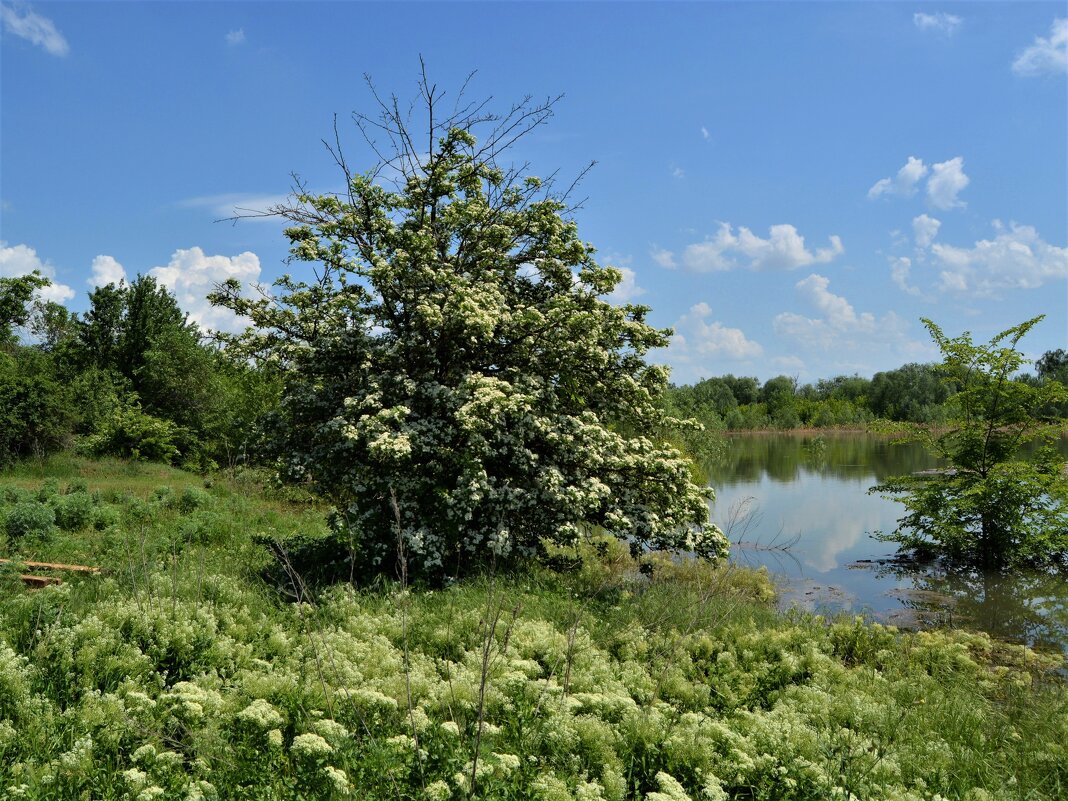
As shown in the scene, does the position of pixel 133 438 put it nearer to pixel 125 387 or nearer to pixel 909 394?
pixel 125 387

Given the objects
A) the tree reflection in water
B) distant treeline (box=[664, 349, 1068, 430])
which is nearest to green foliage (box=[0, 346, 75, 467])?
the tree reflection in water

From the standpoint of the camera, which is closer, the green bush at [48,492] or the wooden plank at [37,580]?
the wooden plank at [37,580]

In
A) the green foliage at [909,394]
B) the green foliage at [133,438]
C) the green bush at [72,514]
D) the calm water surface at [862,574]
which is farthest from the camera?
the green foliage at [909,394]

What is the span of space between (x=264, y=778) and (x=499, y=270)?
9.12 meters

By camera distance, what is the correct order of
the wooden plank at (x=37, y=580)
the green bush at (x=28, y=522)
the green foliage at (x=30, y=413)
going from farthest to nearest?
the green foliage at (x=30, y=413) → the green bush at (x=28, y=522) → the wooden plank at (x=37, y=580)

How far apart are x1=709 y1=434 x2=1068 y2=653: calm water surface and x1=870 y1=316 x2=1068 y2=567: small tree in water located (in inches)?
28.0

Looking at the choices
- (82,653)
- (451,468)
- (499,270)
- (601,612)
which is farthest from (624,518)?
(82,653)

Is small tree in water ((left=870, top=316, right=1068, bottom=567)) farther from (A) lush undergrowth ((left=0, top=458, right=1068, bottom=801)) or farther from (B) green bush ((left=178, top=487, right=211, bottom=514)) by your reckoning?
(B) green bush ((left=178, top=487, right=211, bottom=514))

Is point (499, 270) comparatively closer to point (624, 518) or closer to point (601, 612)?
point (624, 518)

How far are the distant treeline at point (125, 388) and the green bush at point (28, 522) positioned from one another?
30.4 feet

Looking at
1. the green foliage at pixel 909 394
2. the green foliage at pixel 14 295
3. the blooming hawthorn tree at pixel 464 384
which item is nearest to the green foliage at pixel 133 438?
the green foliage at pixel 14 295

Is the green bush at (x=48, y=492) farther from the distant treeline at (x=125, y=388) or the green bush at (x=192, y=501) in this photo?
the distant treeline at (x=125, y=388)

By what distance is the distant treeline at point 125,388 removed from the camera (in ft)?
79.5

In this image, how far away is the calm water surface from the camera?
13.1 metres
